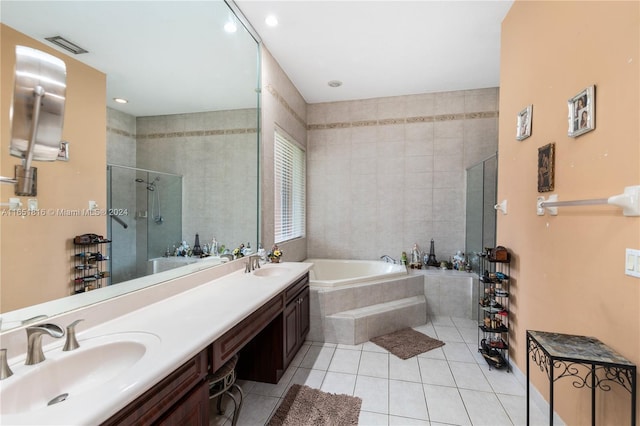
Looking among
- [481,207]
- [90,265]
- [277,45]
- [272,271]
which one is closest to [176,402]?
[90,265]

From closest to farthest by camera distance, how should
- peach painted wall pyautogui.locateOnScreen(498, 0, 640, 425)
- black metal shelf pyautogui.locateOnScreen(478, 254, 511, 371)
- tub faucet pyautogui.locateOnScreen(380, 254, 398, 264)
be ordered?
peach painted wall pyautogui.locateOnScreen(498, 0, 640, 425)
black metal shelf pyautogui.locateOnScreen(478, 254, 511, 371)
tub faucet pyautogui.locateOnScreen(380, 254, 398, 264)

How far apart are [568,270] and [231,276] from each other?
222 cm

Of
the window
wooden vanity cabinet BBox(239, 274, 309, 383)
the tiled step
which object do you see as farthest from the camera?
the window

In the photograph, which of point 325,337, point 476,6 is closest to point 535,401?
point 325,337

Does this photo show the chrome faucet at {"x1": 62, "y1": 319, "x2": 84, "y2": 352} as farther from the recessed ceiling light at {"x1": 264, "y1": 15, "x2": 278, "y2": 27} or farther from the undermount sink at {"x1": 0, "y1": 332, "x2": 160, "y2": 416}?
the recessed ceiling light at {"x1": 264, "y1": 15, "x2": 278, "y2": 27}

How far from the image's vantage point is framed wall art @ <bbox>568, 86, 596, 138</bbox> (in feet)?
4.50

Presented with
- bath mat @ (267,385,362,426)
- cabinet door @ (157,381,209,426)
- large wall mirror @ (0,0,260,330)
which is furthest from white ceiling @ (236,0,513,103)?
bath mat @ (267,385,362,426)

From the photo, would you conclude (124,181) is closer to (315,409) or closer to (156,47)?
(156,47)

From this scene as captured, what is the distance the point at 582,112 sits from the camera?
144cm

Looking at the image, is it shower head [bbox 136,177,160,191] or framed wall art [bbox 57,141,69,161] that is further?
shower head [bbox 136,177,160,191]

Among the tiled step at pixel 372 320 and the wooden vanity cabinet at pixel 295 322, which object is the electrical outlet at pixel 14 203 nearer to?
the wooden vanity cabinet at pixel 295 322

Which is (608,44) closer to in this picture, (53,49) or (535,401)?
(535,401)

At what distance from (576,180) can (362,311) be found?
214cm

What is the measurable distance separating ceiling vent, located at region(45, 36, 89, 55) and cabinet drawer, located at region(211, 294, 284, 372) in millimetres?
1375
